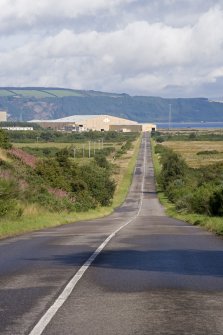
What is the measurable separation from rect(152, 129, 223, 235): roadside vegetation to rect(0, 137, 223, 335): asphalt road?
8976mm

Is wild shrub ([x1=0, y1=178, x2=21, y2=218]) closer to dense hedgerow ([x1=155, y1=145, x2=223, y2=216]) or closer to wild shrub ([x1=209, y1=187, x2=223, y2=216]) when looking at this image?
wild shrub ([x1=209, y1=187, x2=223, y2=216])

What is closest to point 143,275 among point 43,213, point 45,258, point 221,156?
point 45,258

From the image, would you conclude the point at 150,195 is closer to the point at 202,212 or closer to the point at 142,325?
the point at 202,212

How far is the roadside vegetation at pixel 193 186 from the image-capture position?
1567 inches

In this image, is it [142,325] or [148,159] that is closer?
[142,325]

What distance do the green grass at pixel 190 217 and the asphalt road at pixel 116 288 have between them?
8.47 meters

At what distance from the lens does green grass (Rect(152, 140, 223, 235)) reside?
2958 centimetres

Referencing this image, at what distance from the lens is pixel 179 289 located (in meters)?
12.0

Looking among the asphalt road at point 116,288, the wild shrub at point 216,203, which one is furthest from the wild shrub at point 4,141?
the asphalt road at point 116,288

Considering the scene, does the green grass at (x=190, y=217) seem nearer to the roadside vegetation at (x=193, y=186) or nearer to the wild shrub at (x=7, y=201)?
the roadside vegetation at (x=193, y=186)

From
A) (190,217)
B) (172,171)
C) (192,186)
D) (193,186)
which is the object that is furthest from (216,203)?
(172,171)

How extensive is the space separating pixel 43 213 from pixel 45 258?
72.0ft

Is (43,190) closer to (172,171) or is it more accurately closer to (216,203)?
(216,203)

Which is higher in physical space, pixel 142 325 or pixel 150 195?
pixel 142 325
